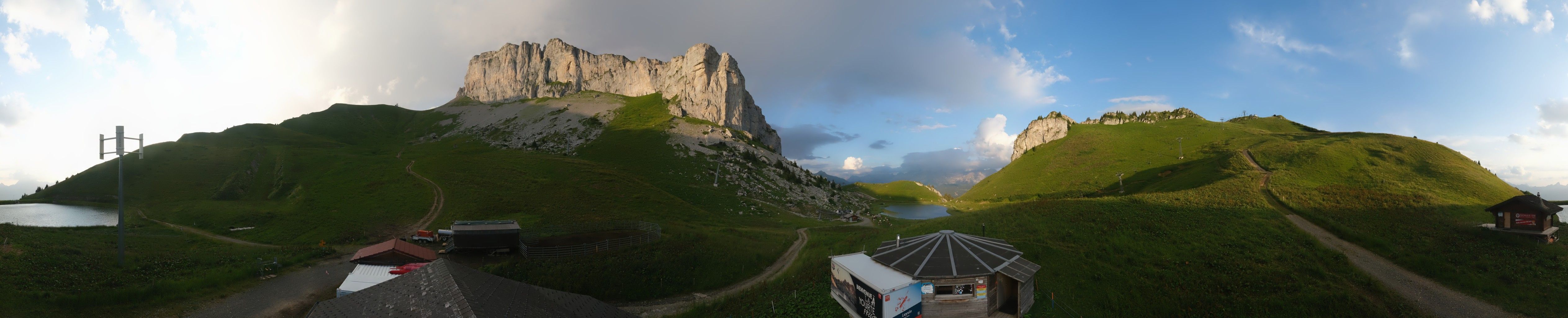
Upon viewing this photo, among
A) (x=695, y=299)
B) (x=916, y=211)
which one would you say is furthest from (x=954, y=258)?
(x=916, y=211)

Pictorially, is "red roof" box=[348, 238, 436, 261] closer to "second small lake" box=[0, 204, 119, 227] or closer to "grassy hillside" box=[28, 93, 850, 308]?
"grassy hillside" box=[28, 93, 850, 308]

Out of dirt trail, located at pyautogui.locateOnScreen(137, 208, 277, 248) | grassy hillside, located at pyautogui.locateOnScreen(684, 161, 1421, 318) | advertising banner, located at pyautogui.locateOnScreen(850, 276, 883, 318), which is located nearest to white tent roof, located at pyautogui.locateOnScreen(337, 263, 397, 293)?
grassy hillside, located at pyautogui.locateOnScreen(684, 161, 1421, 318)

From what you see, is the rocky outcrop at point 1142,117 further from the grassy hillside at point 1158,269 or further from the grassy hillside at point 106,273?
the grassy hillside at point 106,273

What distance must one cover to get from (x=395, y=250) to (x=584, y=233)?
38.3 feet

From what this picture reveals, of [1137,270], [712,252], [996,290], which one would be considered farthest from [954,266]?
[712,252]

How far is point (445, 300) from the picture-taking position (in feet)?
19.3

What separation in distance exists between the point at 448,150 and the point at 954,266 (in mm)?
106332

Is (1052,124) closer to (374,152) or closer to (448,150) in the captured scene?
(448,150)

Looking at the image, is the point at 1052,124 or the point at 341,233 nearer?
the point at 341,233

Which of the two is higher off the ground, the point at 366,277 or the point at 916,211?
the point at 366,277

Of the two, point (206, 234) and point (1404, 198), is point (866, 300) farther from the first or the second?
point (206, 234)

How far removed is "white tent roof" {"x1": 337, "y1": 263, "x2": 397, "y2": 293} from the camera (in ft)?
57.1

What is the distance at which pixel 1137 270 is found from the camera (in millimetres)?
17531

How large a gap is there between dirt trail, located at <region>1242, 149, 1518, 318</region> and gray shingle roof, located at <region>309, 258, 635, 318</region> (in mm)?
26639
